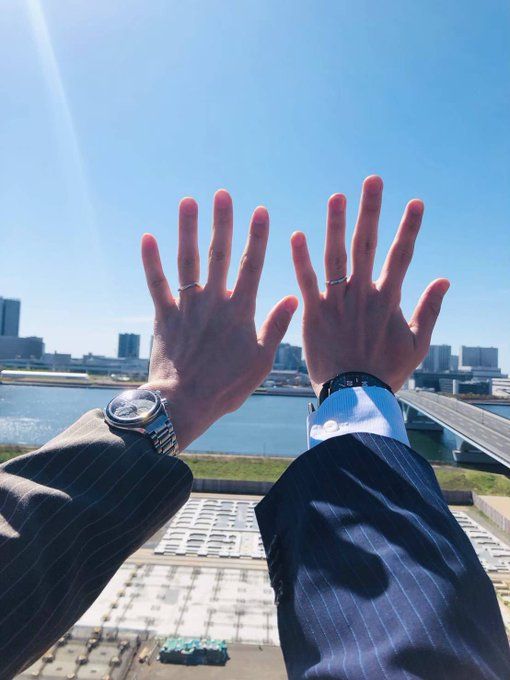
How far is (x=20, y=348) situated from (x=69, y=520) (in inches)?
1515

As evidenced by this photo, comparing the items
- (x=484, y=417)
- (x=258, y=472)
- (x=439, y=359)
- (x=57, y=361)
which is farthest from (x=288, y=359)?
(x=258, y=472)

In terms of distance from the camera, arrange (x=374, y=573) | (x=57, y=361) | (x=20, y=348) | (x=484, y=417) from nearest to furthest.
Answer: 1. (x=374, y=573)
2. (x=484, y=417)
3. (x=57, y=361)
4. (x=20, y=348)

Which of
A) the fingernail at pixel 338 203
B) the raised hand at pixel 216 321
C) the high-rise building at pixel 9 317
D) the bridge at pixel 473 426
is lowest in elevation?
the bridge at pixel 473 426

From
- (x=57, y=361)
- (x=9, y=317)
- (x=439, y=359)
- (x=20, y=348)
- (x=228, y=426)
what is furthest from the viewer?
(x=439, y=359)

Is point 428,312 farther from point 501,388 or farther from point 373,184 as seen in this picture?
point 501,388

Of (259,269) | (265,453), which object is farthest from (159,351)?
(265,453)

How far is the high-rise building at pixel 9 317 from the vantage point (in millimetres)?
38344

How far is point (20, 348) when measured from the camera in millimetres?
34656

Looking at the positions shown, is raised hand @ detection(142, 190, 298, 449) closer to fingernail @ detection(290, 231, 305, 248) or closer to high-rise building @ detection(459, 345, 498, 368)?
fingernail @ detection(290, 231, 305, 248)

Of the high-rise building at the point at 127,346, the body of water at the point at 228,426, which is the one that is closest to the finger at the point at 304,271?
the body of water at the point at 228,426

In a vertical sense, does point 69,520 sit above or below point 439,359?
below

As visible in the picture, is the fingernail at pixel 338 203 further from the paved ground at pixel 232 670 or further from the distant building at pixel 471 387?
the distant building at pixel 471 387

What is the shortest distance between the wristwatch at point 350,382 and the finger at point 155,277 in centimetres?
24

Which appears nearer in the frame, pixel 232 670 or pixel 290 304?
pixel 290 304
